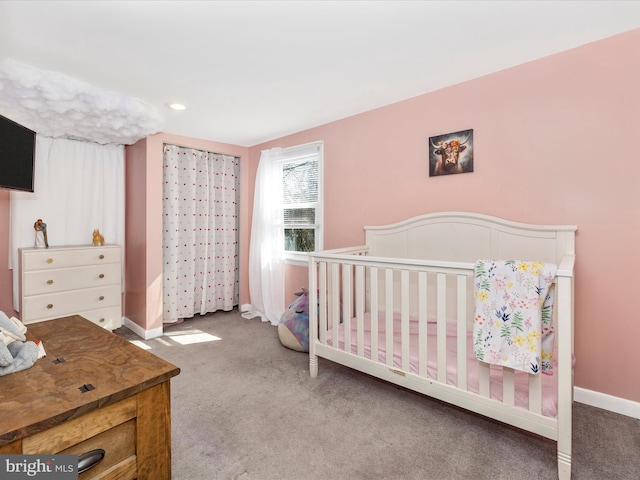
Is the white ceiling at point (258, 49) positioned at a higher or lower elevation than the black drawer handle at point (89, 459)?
higher

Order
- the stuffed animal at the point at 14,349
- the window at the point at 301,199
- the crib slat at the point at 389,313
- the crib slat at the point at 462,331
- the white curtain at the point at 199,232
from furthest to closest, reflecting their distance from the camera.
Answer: the white curtain at the point at 199,232 → the window at the point at 301,199 → the crib slat at the point at 389,313 → the crib slat at the point at 462,331 → the stuffed animal at the point at 14,349

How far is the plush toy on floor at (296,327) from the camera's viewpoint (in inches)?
110

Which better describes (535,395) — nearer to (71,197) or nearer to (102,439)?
(102,439)

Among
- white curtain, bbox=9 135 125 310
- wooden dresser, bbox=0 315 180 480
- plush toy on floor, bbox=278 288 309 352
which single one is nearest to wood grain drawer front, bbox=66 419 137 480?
wooden dresser, bbox=0 315 180 480

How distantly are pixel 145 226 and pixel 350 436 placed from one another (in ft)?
9.00

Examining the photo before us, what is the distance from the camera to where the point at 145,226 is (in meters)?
3.25

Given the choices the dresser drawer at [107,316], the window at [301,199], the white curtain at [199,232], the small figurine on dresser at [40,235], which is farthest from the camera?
the white curtain at [199,232]

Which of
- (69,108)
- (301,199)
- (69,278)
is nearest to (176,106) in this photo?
(69,108)

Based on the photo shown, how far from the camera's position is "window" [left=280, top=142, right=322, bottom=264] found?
335cm

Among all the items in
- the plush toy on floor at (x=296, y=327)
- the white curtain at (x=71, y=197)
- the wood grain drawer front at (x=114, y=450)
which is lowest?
the plush toy on floor at (x=296, y=327)

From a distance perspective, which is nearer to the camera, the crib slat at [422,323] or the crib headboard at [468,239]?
A: the crib slat at [422,323]

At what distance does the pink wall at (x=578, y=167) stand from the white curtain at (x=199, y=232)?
2384 mm

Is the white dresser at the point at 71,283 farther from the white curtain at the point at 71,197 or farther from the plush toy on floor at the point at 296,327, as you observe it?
the plush toy on floor at the point at 296,327

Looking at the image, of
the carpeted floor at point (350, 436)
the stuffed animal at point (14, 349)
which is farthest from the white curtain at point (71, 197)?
the stuffed animal at point (14, 349)
